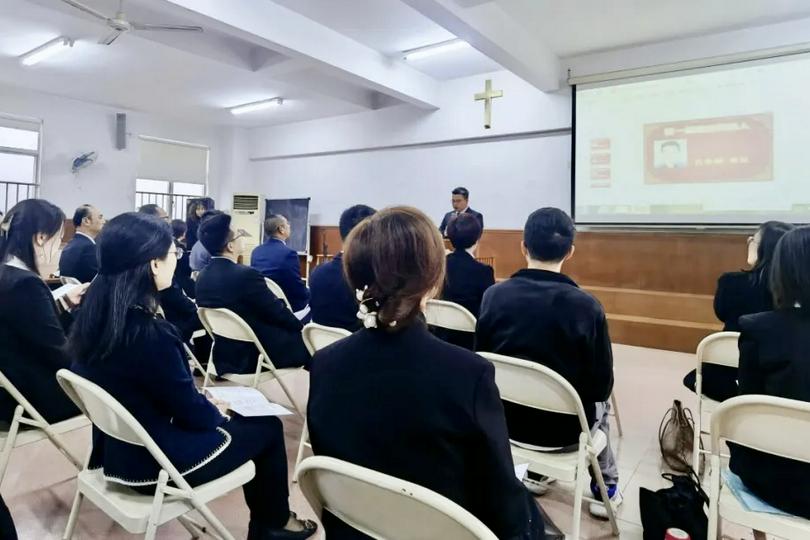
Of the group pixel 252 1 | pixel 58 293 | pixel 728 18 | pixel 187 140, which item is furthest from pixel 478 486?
pixel 187 140

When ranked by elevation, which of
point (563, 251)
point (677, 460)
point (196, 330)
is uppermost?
point (563, 251)

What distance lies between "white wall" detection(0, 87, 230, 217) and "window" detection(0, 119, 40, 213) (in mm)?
117

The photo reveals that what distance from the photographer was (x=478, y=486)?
3.01 feet

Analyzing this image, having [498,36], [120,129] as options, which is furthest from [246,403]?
[120,129]

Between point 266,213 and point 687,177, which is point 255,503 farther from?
point 266,213

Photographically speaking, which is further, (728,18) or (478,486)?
(728,18)

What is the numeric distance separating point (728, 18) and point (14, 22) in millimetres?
7028

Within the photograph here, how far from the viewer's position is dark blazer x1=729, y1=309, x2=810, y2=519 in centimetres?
123

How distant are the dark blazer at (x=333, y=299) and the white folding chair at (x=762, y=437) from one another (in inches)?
65.1

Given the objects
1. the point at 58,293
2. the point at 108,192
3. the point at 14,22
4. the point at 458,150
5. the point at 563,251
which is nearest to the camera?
the point at 563,251

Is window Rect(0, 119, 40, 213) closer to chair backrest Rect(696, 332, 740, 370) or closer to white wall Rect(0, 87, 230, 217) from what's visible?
white wall Rect(0, 87, 230, 217)

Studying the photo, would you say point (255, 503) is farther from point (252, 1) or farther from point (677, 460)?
point (252, 1)

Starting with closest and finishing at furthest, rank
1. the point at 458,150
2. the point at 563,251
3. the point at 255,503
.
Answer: the point at 255,503, the point at 563,251, the point at 458,150

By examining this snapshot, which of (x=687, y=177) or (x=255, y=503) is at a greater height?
(x=687, y=177)
